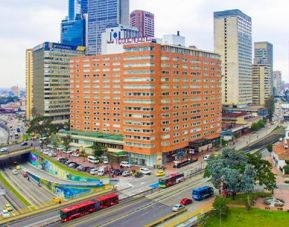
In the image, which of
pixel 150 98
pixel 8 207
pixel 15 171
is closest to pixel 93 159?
pixel 150 98

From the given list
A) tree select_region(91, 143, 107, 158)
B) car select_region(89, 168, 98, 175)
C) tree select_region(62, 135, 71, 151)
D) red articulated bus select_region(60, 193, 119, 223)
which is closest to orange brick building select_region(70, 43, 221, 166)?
tree select_region(91, 143, 107, 158)

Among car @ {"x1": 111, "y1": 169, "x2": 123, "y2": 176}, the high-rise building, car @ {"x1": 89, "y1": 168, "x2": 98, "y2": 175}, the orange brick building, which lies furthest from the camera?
the high-rise building

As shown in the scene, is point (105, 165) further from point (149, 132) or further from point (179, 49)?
point (179, 49)

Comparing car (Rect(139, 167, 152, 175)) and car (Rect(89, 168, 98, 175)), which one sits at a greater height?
car (Rect(139, 167, 152, 175))

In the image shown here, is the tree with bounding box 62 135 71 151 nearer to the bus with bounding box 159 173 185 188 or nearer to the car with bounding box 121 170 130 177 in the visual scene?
the car with bounding box 121 170 130 177

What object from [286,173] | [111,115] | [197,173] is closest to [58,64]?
[111,115]

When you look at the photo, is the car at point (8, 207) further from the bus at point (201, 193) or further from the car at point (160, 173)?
the bus at point (201, 193)

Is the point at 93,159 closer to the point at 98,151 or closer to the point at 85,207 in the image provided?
the point at 98,151
